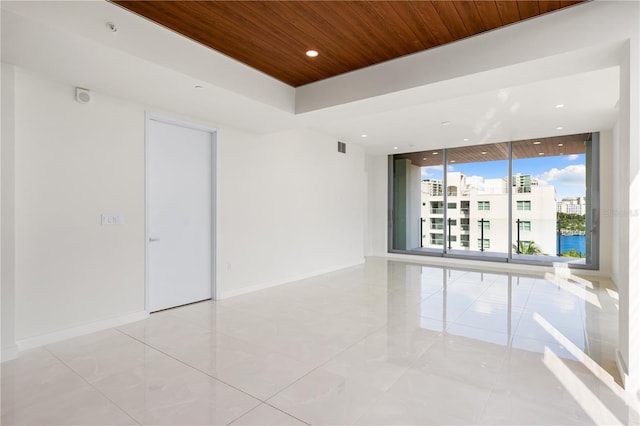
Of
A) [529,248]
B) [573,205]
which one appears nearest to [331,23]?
[573,205]

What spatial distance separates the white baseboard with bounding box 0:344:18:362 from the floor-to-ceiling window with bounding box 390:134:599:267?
807cm

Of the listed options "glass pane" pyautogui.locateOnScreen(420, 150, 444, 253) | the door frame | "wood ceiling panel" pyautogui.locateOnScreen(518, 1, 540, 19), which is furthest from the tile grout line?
"glass pane" pyautogui.locateOnScreen(420, 150, 444, 253)

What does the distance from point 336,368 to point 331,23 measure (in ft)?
9.99

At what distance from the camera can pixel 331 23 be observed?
9.73 ft

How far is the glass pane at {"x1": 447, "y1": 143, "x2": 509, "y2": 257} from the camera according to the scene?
26.1 feet

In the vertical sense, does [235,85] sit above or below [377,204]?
above

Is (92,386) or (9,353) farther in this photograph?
(9,353)

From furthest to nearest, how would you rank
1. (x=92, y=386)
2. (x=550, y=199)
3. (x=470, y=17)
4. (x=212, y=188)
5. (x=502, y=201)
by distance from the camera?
(x=502, y=201) < (x=550, y=199) < (x=212, y=188) < (x=470, y=17) < (x=92, y=386)

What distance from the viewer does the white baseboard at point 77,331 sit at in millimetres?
3205

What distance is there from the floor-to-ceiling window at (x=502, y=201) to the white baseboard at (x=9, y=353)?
807 centimetres

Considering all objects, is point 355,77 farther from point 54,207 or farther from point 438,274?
point 438,274

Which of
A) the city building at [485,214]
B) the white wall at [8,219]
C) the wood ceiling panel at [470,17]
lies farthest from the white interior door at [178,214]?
the city building at [485,214]

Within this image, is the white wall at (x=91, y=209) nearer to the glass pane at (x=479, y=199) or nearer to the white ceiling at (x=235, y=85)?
the white ceiling at (x=235, y=85)

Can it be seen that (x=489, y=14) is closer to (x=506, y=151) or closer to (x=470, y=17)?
(x=470, y=17)
